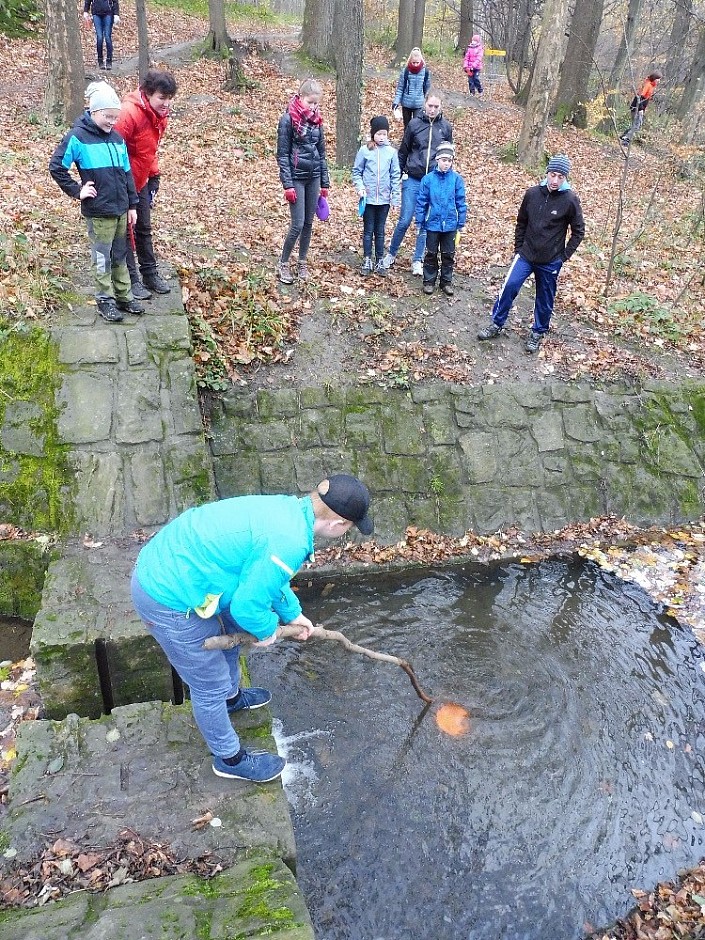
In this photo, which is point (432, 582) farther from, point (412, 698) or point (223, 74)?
point (223, 74)

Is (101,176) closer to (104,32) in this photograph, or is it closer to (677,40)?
(104,32)

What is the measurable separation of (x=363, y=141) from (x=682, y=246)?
277 inches

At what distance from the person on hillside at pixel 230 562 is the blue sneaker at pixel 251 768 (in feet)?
2.08

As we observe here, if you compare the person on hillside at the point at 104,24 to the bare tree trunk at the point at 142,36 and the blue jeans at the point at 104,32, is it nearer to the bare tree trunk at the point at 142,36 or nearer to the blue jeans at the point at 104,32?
the blue jeans at the point at 104,32

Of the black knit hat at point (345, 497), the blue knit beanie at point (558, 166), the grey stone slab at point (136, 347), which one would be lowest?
the grey stone slab at point (136, 347)

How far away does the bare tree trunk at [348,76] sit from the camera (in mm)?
11297

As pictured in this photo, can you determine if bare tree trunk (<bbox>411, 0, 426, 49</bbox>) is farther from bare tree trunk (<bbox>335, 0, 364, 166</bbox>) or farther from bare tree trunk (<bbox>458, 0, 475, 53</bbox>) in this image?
bare tree trunk (<bbox>335, 0, 364, 166</bbox>)

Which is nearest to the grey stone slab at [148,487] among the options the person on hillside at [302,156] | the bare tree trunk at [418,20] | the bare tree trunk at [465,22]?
the person on hillside at [302,156]

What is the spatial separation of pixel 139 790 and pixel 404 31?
22937 millimetres

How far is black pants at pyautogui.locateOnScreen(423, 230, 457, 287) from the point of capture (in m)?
7.96

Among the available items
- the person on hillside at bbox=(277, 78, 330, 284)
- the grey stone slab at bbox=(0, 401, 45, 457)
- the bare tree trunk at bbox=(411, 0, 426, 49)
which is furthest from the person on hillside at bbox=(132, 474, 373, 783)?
the bare tree trunk at bbox=(411, 0, 426, 49)

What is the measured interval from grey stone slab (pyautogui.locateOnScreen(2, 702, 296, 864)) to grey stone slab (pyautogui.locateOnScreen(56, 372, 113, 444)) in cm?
262

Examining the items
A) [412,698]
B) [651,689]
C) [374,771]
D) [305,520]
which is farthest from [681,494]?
[305,520]

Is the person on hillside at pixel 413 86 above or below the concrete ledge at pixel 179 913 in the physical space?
above
